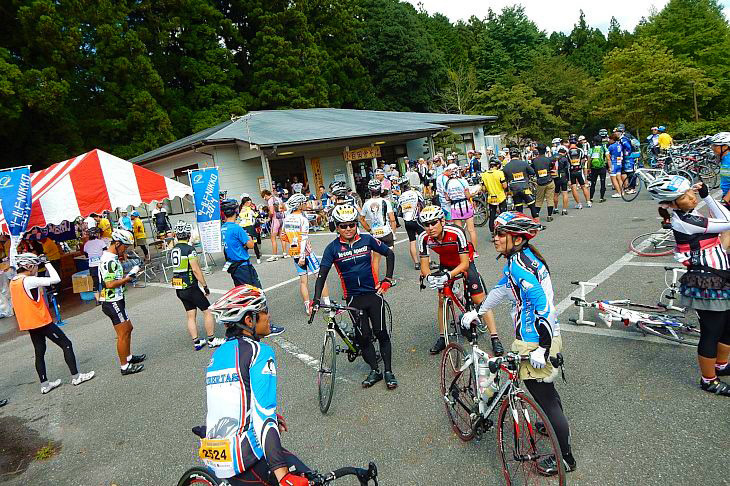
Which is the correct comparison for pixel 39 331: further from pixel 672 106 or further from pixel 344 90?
pixel 344 90

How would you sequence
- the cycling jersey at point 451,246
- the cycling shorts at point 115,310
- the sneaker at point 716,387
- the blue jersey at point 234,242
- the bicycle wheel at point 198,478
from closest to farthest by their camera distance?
the bicycle wheel at point 198,478 < the sneaker at point 716,387 < the cycling jersey at point 451,246 < the cycling shorts at point 115,310 < the blue jersey at point 234,242

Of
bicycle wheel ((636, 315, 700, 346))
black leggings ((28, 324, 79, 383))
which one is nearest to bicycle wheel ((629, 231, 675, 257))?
bicycle wheel ((636, 315, 700, 346))

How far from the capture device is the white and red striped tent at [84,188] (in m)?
10.9

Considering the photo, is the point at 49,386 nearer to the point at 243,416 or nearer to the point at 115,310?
the point at 115,310

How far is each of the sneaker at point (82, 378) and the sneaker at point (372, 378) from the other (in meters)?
4.49

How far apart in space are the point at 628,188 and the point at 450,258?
35.8ft

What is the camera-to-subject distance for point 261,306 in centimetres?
274

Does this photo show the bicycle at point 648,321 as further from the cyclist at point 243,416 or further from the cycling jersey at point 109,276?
the cycling jersey at point 109,276

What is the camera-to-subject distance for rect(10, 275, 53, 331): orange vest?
244 inches

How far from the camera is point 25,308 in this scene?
6.21 metres

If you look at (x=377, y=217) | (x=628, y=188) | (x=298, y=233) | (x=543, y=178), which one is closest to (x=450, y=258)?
(x=298, y=233)

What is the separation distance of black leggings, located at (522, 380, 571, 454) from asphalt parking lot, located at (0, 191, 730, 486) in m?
0.42

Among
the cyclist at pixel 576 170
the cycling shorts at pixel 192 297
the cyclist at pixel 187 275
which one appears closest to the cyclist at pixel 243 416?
the cyclist at pixel 187 275

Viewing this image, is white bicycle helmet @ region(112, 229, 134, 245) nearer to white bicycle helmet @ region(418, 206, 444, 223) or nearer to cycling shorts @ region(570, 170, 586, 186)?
white bicycle helmet @ region(418, 206, 444, 223)
